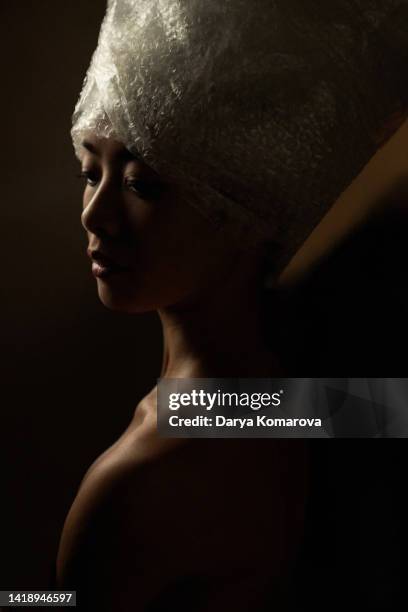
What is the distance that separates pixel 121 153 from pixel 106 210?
2.7 inches

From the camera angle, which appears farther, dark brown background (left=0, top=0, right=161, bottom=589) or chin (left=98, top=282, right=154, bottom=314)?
dark brown background (left=0, top=0, right=161, bottom=589)

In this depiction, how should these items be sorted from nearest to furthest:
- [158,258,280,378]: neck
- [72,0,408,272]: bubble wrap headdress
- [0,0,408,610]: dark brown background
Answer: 1. [72,0,408,272]: bubble wrap headdress
2. [158,258,280,378]: neck
3. [0,0,408,610]: dark brown background

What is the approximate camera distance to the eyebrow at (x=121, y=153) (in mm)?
831

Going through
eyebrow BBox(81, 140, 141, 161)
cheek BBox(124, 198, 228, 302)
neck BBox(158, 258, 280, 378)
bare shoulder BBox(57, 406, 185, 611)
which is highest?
eyebrow BBox(81, 140, 141, 161)

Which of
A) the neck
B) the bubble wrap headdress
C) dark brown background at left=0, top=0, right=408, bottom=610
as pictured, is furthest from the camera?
dark brown background at left=0, top=0, right=408, bottom=610

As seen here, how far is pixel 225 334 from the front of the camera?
0.89 meters

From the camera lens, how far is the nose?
2.75 feet

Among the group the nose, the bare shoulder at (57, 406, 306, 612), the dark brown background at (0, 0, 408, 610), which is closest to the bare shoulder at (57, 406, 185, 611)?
the bare shoulder at (57, 406, 306, 612)

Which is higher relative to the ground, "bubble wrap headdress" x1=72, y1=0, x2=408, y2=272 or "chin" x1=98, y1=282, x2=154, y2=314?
"bubble wrap headdress" x1=72, y1=0, x2=408, y2=272

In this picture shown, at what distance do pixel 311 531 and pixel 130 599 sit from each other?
0.77 ft

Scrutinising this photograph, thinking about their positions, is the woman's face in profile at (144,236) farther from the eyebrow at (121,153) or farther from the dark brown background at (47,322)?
the dark brown background at (47,322)

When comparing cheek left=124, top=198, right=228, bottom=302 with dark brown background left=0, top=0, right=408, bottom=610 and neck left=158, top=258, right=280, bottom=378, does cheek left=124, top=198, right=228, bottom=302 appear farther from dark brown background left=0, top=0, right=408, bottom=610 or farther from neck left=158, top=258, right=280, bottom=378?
dark brown background left=0, top=0, right=408, bottom=610

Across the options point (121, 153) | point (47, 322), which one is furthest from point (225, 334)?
point (47, 322)

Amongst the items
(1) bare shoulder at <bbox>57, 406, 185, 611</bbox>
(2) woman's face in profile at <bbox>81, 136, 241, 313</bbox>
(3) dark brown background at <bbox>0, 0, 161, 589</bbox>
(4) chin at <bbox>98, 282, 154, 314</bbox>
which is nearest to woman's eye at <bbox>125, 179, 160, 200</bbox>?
(2) woman's face in profile at <bbox>81, 136, 241, 313</bbox>
